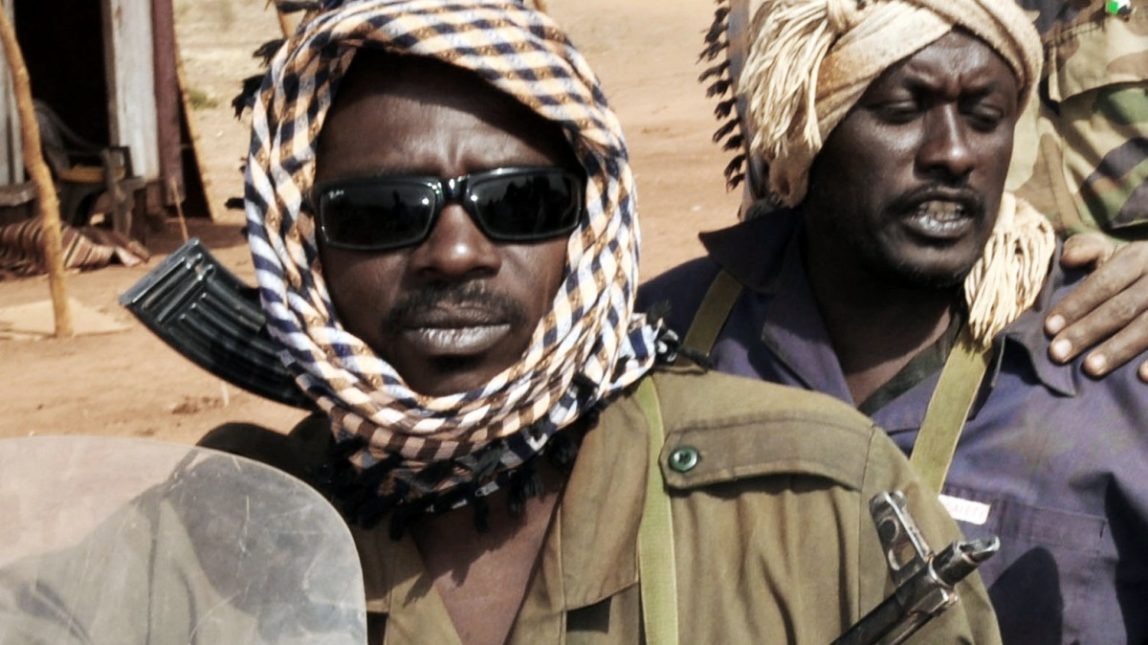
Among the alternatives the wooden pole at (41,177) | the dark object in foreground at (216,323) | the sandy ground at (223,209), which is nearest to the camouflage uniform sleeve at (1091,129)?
the dark object in foreground at (216,323)

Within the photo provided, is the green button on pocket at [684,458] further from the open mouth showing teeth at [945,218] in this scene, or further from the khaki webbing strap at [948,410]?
the open mouth showing teeth at [945,218]

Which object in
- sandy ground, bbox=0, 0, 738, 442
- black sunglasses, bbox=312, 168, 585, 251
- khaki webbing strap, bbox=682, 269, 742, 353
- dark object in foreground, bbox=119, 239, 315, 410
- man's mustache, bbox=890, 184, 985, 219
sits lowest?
sandy ground, bbox=0, 0, 738, 442

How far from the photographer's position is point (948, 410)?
2.77 metres

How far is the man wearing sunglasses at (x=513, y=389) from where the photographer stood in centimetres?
212

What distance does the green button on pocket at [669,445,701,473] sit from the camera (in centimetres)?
219

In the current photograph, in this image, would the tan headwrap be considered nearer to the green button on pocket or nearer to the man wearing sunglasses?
the man wearing sunglasses

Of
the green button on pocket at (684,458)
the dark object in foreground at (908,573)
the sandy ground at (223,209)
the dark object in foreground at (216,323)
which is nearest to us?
the dark object in foreground at (908,573)

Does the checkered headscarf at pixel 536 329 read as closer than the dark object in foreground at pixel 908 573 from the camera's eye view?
No

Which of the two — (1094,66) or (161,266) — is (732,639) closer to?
(161,266)

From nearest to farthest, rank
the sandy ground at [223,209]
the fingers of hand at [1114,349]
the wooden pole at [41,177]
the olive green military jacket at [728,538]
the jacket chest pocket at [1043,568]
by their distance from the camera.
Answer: the olive green military jacket at [728,538] < the jacket chest pocket at [1043,568] < the fingers of hand at [1114,349] < the sandy ground at [223,209] < the wooden pole at [41,177]

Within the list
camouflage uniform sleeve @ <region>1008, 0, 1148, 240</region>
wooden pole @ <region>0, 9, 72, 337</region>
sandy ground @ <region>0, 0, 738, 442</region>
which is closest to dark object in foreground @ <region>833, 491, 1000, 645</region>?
camouflage uniform sleeve @ <region>1008, 0, 1148, 240</region>

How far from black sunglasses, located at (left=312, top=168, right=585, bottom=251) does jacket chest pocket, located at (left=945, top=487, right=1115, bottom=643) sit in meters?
0.96

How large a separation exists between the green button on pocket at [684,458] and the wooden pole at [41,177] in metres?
6.88

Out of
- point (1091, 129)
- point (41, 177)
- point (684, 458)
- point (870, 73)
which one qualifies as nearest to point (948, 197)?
point (870, 73)
